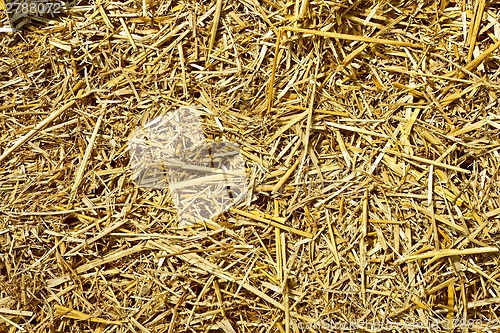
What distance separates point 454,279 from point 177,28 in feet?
3.13

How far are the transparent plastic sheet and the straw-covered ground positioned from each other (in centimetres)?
3

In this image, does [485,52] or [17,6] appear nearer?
[485,52]

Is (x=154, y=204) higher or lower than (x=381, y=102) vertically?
lower

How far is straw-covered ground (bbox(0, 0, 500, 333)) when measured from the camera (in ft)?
4.42

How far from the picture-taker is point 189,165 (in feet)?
4.64

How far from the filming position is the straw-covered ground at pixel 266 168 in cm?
135

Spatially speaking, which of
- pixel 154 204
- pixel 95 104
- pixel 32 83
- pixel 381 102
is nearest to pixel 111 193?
pixel 154 204

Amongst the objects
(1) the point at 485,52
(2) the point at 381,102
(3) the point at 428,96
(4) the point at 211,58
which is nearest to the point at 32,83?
(4) the point at 211,58

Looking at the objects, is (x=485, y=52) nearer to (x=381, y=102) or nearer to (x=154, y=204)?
(x=381, y=102)

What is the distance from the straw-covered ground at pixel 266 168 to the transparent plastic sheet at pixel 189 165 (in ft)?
0.08

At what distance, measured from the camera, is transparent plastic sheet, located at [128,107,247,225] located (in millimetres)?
1411

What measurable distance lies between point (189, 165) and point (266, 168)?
20cm

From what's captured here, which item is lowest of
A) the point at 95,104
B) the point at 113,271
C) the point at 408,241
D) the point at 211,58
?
the point at 113,271

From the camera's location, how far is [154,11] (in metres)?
1.46
